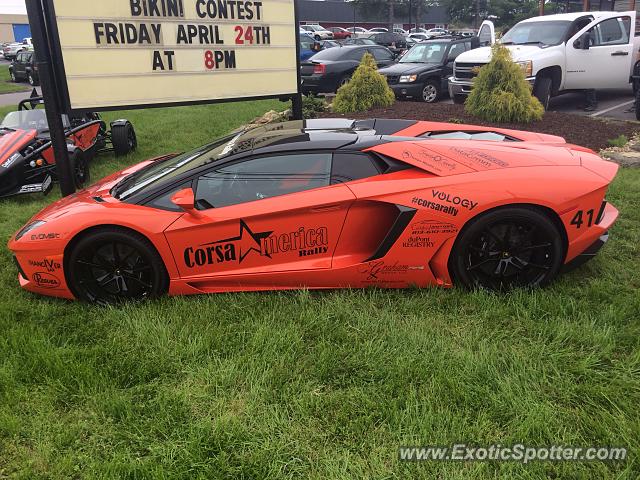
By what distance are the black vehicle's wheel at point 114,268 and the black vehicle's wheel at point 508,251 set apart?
6.68 feet

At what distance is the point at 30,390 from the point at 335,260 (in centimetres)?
191

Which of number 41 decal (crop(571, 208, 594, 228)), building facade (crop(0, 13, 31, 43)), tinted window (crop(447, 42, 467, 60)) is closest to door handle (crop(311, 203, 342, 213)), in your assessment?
number 41 decal (crop(571, 208, 594, 228))

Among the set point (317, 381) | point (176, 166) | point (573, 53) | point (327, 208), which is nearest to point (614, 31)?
point (573, 53)

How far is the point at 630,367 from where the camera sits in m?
2.62

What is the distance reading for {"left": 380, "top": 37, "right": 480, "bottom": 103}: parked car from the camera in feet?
38.5

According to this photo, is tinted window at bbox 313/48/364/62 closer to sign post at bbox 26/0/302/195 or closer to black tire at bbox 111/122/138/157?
black tire at bbox 111/122/138/157

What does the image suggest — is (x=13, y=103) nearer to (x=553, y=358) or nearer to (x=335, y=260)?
(x=335, y=260)

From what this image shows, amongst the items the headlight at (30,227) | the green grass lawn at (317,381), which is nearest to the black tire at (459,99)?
the green grass lawn at (317,381)

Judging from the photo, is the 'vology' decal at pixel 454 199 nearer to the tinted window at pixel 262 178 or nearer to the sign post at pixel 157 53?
the tinted window at pixel 262 178

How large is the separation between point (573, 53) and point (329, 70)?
5.65m

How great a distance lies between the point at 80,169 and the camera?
7121mm

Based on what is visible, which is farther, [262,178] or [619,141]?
[619,141]

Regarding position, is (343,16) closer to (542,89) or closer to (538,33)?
(538,33)

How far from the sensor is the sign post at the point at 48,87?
4520 mm
